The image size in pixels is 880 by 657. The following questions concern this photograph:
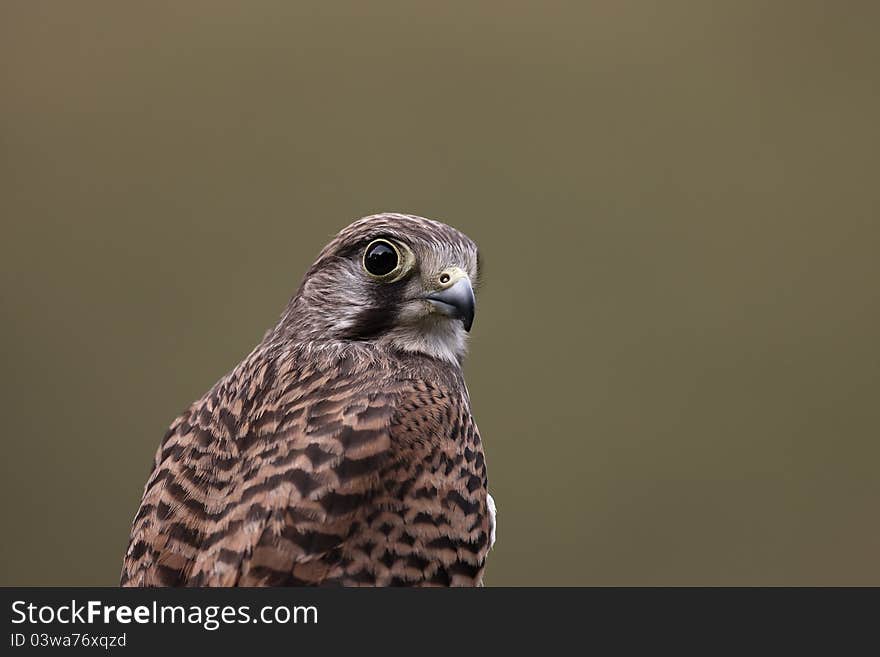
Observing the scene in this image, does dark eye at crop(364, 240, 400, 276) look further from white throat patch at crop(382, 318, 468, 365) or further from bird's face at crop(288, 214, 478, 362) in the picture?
white throat patch at crop(382, 318, 468, 365)

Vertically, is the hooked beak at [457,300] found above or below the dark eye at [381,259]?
below

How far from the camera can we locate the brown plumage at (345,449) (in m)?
2.49

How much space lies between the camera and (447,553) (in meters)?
2.63

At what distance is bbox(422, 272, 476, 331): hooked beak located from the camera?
2.96m

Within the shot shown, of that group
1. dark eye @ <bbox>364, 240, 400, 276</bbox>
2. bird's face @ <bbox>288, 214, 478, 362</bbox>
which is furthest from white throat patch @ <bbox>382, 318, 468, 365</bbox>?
dark eye @ <bbox>364, 240, 400, 276</bbox>

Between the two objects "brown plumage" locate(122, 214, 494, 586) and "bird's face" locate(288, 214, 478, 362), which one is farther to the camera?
"bird's face" locate(288, 214, 478, 362)

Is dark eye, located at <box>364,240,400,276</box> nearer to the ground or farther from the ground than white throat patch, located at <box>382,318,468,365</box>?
farther from the ground

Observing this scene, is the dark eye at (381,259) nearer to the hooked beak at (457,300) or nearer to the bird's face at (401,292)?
the bird's face at (401,292)

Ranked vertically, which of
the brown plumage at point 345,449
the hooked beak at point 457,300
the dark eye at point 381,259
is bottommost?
the brown plumage at point 345,449

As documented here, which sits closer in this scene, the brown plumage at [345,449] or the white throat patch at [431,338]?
the brown plumage at [345,449]

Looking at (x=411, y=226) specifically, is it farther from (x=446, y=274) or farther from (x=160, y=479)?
(x=160, y=479)

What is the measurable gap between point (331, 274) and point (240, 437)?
629 millimetres

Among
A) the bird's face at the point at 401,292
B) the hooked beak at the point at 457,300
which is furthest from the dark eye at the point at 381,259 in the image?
the hooked beak at the point at 457,300

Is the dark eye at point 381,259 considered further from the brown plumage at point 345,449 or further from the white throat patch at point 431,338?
the white throat patch at point 431,338
